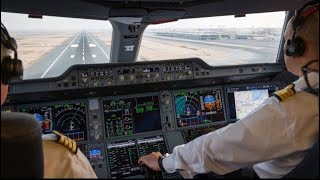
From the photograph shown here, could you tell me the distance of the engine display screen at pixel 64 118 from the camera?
97.6 inches

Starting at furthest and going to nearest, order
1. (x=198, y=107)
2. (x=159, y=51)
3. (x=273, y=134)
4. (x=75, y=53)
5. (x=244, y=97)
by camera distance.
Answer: (x=159, y=51) < (x=75, y=53) < (x=244, y=97) < (x=198, y=107) < (x=273, y=134)

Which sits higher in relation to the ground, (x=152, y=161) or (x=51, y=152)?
(x=51, y=152)

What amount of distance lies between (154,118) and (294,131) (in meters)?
1.54

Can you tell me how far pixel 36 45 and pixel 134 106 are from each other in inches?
39.1

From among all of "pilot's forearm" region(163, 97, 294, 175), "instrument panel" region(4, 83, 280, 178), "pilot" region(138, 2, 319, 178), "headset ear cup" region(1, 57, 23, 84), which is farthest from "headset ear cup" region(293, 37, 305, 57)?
"instrument panel" region(4, 83, 280, 178)

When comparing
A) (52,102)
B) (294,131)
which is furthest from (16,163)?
(52,102)

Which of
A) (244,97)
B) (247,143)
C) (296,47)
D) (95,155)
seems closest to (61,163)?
(247,143)

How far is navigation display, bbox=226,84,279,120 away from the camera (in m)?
2.98

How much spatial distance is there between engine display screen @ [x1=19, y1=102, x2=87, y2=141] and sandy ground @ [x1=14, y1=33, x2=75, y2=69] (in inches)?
18.4

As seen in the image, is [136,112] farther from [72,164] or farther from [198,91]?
[72,164]

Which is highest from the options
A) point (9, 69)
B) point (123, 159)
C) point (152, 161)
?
point (9, 69)

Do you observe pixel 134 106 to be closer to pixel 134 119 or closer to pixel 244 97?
pixel 134 119

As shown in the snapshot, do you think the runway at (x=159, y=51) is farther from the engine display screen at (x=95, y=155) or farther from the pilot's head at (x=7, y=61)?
the pilot's head at (x=7, y=61)

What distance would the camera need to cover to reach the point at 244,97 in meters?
3.02
